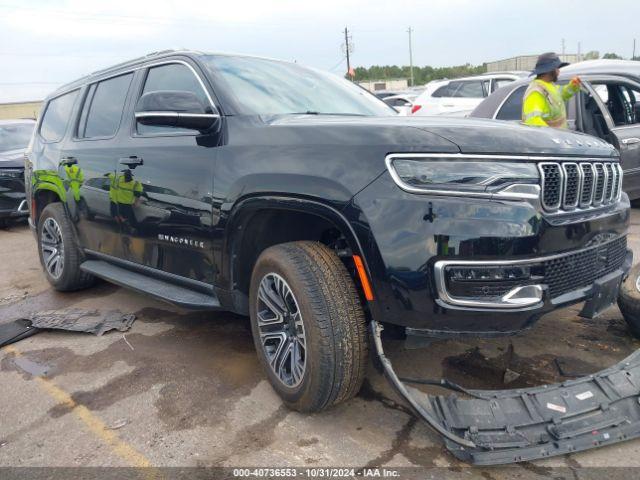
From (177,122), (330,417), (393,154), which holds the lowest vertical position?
(330,417)

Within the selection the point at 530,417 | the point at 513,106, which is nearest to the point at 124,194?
the point at 530,417

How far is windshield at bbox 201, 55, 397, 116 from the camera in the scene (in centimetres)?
306

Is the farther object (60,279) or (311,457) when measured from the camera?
(60,279)

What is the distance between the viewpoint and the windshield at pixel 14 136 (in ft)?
29.3

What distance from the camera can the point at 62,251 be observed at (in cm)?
462

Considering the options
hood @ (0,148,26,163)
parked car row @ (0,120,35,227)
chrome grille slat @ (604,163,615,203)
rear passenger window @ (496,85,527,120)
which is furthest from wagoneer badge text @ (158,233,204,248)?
hood @ (0,148,26,163)

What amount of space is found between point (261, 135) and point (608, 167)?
5.80 feet

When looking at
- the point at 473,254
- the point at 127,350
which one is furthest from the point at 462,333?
the point at 127,350

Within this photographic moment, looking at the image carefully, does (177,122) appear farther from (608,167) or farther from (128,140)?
(608,167)

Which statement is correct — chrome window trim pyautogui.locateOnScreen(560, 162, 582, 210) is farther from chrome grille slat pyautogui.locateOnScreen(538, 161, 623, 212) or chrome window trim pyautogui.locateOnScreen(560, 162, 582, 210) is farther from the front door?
the front door

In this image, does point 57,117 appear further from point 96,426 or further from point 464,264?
point 464,264

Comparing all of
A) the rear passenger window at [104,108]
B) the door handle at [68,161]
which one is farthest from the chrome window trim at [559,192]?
the door handle at [68,161]

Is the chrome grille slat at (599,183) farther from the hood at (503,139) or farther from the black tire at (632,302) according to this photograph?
the black tire at (632,302)

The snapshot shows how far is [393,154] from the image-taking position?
220 cm
